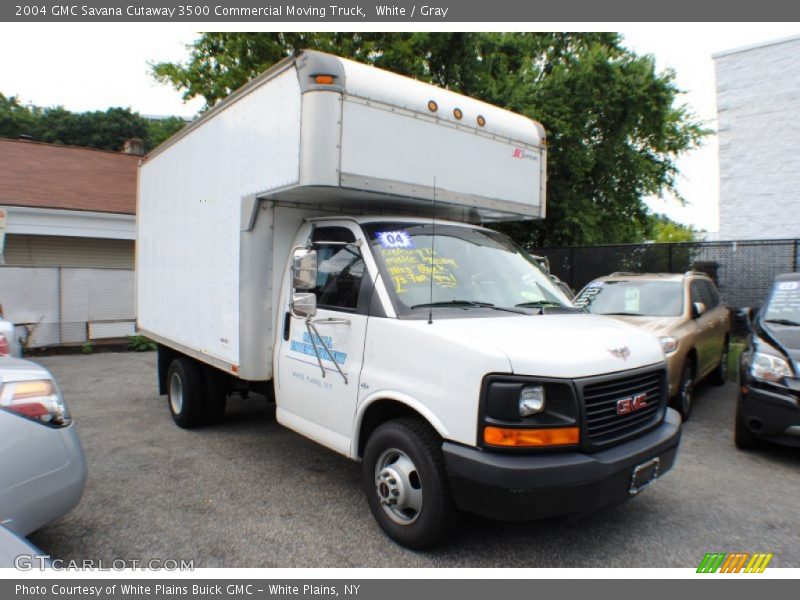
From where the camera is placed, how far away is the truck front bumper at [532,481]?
2.76 meters

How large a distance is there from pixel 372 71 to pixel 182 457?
3935 millimetres

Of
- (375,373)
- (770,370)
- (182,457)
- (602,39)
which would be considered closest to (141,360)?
(182,457)

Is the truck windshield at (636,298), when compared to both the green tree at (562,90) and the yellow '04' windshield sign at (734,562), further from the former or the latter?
the green tree at (562,90)

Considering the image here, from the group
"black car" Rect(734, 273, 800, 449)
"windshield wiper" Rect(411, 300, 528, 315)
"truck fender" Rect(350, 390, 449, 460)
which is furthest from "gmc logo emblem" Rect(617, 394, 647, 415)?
"black car" Rect(734, 273, 800, 449)

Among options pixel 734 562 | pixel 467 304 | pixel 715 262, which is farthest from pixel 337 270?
pixel 715 262

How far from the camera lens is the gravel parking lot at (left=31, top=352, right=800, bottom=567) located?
10.8ft

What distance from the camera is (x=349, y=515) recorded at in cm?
384

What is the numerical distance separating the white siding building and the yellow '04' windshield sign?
43.7 ft

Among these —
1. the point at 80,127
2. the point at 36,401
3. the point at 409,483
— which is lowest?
the point at 409,483

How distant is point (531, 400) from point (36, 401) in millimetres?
2657

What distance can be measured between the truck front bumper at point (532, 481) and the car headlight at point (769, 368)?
2.84m

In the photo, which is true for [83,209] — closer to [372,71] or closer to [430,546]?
[372,71]

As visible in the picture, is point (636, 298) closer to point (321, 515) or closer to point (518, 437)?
point (518, 437)

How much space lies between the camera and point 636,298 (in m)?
7.30
